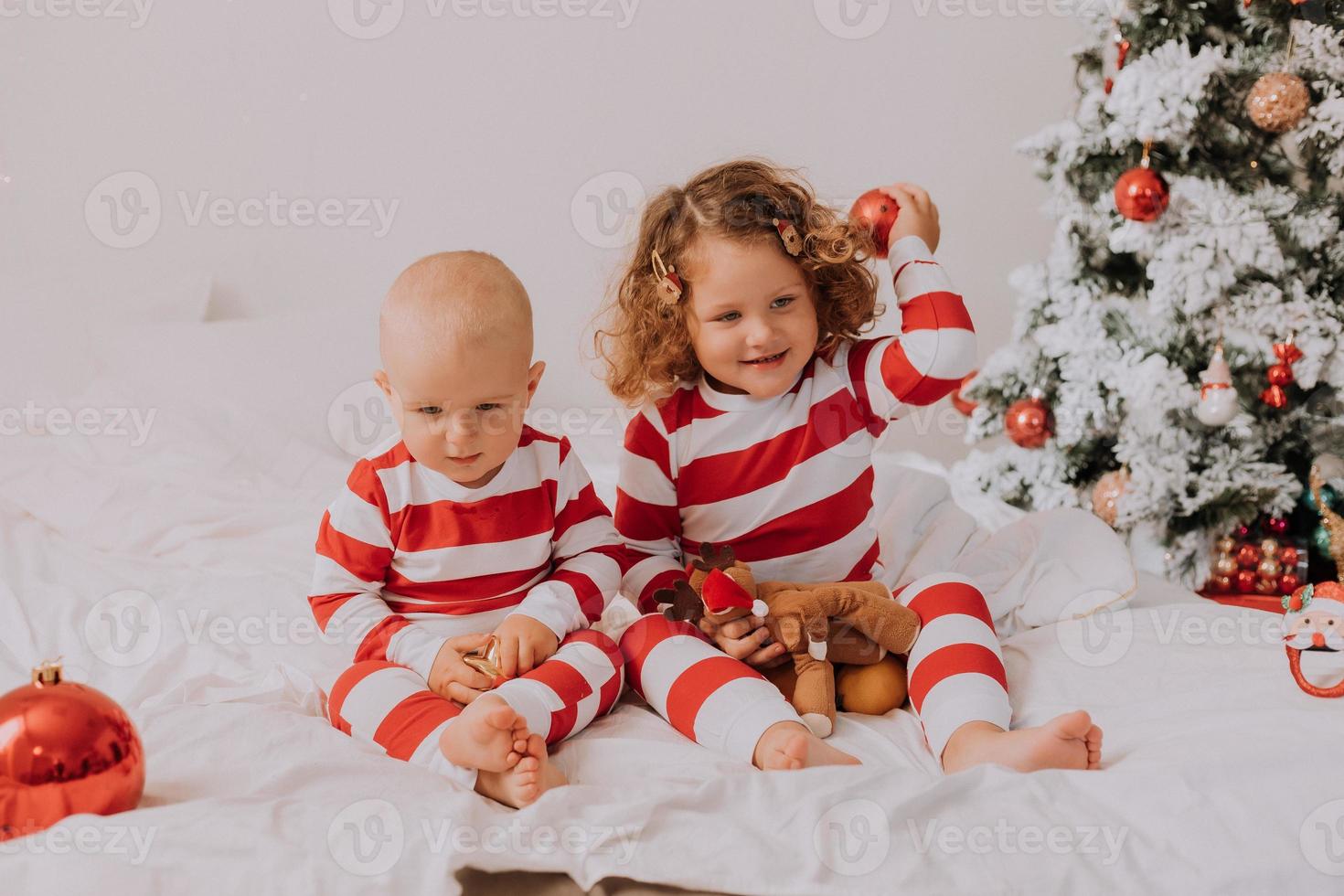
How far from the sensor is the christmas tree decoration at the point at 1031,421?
6.70 feet

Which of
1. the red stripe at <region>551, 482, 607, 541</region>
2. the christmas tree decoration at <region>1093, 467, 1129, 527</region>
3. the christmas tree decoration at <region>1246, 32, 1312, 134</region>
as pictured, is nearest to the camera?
the red stripe at <region>551, 482, 607, 541</region>

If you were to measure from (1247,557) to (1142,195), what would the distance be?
2.19 feet

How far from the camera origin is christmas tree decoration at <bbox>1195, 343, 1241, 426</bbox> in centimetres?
182

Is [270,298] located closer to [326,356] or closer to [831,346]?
[326,356]

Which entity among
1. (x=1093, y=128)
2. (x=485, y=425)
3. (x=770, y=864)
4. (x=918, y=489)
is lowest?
(x=770, y=864)

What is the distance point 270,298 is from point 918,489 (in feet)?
5.05

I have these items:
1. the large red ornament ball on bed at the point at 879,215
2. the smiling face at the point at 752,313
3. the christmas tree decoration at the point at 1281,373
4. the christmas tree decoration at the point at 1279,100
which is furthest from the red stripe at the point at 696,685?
the christmas tree decoration at the point at 1279,100

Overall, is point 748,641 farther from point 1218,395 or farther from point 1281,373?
point 1281,373

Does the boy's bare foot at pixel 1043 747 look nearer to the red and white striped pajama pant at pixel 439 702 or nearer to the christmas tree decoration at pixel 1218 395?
the red and white striped pajama pant at pixel 439 702

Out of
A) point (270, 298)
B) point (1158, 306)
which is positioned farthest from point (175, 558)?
point (1158, 306)

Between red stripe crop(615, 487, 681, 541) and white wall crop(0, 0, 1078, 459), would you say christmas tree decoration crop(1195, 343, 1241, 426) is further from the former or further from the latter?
red stripe crop(615, 487, 681, 541)

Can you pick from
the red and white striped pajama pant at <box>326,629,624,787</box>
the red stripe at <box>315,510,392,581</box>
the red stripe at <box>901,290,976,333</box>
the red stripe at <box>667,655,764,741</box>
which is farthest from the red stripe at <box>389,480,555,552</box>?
the red stripe at <box>901,290,976,333</box>

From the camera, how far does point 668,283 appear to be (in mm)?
1280

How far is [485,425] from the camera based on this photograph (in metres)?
1.16
